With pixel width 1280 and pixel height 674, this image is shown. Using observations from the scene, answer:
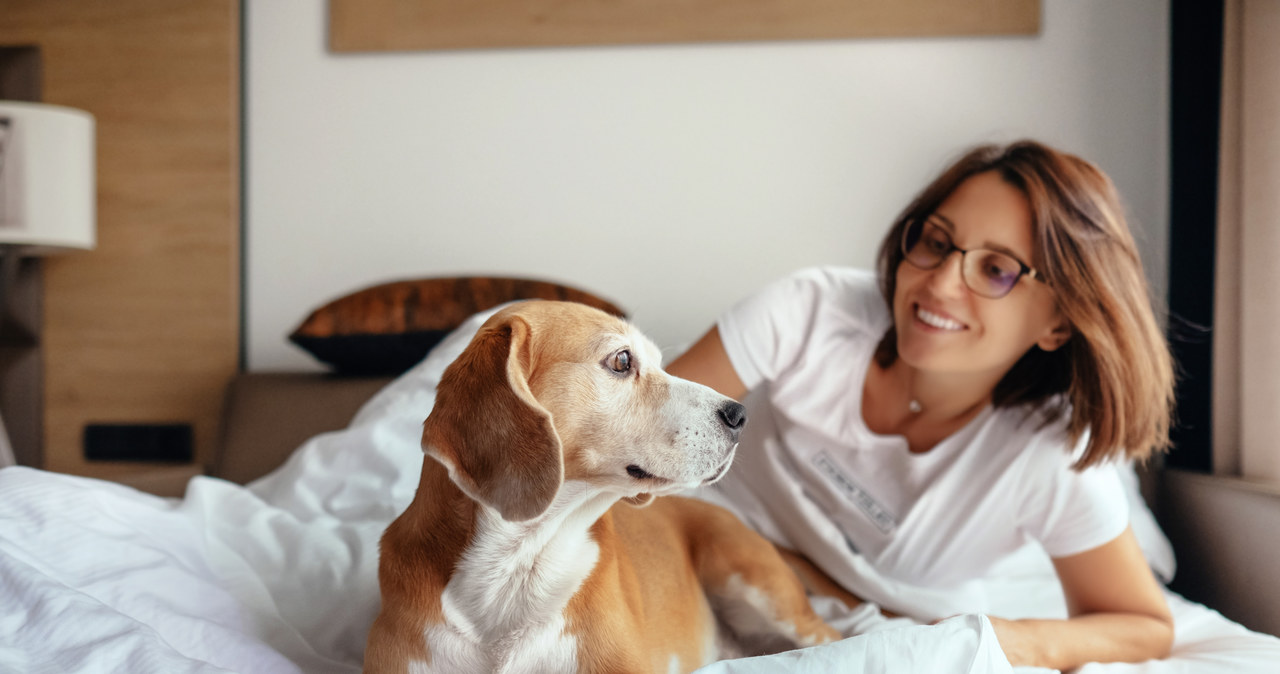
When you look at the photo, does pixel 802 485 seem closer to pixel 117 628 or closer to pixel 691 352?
pixel 691 352

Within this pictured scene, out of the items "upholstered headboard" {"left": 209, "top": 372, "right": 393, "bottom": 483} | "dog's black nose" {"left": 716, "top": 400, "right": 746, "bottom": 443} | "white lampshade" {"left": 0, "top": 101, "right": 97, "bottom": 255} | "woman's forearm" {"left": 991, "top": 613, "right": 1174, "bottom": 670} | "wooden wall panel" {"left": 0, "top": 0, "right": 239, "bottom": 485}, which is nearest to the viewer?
"dog's black nose" {"left": 716, "top": 400, "right": 746, "bottom": 443}

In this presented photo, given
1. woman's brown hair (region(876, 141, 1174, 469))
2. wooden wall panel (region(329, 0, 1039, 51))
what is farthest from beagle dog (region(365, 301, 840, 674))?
wooden wall panel (region(329, 0, 1039, 51))

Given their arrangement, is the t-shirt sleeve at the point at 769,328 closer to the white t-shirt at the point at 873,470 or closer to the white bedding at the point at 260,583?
the white t-shirt at the point at 873,470

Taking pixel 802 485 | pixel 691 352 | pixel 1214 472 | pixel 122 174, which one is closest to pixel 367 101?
pixel 122 174

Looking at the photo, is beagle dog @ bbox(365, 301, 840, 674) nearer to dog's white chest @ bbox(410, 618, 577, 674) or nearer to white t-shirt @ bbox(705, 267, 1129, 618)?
dog's white chest @ bbox(410, 618, 577, 674)

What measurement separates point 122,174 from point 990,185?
2620 mm

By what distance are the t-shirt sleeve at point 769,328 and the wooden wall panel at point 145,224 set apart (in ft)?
6.08

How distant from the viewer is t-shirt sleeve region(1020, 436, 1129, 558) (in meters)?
1.30

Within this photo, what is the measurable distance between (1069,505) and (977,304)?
38cm

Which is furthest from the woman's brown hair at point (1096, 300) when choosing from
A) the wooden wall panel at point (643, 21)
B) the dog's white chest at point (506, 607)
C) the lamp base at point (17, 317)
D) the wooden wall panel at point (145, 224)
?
the lamp base at point (17, 317)

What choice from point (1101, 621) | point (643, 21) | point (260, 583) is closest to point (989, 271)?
point (1101, 621)

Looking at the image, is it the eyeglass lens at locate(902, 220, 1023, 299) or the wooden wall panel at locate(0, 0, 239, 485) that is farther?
the wooden wall panel at locate(0, 0, 239, 485)

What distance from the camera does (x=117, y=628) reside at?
0.84 m

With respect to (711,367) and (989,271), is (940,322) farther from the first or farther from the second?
(711,367)
